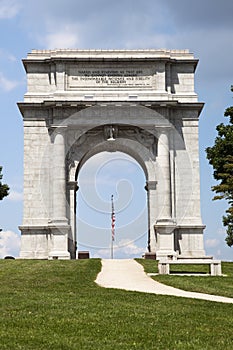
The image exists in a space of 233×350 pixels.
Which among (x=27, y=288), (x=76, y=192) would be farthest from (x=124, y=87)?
(x=27, y=288)

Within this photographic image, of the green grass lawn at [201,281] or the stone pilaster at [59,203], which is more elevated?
the stone pilaster at [59,203]

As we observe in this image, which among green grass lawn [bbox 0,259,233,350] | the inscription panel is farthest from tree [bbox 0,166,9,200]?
green grass lawn [bbox 0,259,233,350]

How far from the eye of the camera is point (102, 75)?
47.5m

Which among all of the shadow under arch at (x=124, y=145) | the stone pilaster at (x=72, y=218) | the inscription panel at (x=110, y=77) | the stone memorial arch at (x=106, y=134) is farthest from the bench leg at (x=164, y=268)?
the inscription panel at (x=110, y=77)

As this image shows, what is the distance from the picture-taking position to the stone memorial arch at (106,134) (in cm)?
4591

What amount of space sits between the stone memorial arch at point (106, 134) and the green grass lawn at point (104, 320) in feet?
67.1

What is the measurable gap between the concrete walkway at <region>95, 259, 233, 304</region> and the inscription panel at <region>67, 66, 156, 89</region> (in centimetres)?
1461

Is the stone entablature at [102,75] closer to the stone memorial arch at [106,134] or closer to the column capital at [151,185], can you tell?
the stone memorial arch at [106,134]

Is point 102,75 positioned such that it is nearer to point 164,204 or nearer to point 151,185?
point 151,185

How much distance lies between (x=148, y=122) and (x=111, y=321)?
3036cm

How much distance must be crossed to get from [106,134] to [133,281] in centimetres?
1990

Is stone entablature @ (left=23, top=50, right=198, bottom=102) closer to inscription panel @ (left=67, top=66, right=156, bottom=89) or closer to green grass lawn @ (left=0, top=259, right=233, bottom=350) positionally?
inscription panel @ (left=67, top=66, right=156, bottom=89)

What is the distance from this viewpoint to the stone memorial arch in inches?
1807

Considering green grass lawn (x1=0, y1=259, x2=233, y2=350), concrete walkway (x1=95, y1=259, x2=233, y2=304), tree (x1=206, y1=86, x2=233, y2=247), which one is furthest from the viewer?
tree (x1=206, y1=86, x2=233, y2=247)
